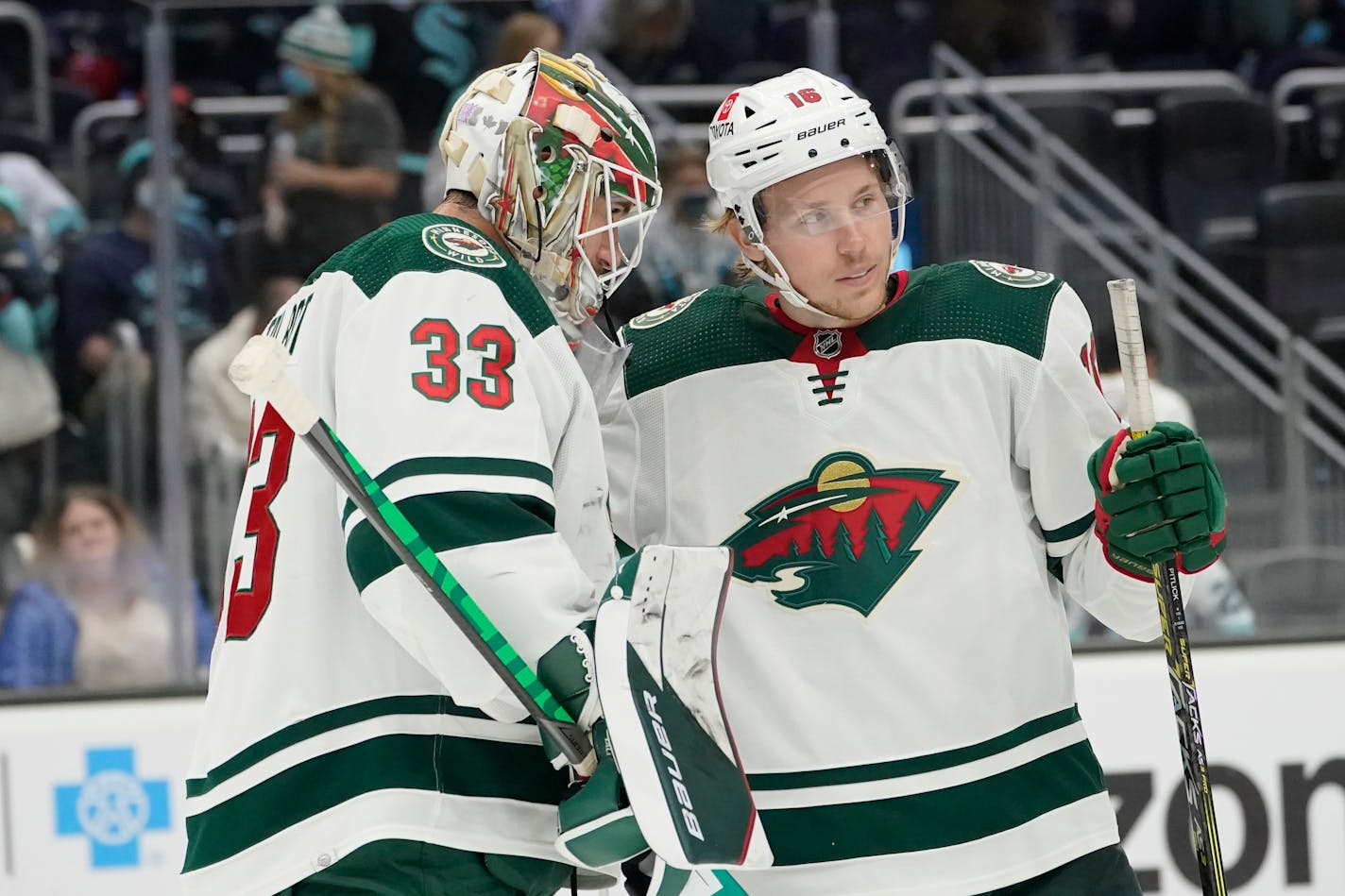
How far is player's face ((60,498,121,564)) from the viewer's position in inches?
131

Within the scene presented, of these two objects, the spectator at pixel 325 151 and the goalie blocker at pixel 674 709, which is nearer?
the goalie blocker at pixel 674 709

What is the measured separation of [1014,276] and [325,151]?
7.22ft

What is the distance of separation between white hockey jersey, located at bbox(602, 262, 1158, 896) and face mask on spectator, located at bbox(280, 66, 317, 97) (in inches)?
89.9

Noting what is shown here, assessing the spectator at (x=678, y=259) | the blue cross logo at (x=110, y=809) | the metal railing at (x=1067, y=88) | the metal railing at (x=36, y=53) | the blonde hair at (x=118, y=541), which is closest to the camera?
the blue cross logo at (x=110, y=809)

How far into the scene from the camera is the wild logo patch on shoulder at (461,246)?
5.23 ft

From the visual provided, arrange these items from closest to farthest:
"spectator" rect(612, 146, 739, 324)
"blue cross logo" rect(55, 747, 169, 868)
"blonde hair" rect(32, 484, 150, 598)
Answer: "blue cross logo" rect(55, 747, 169, 868), "blonde hair" rect(32, 484, 150, 598), "spectator" rect(612, 146, 739, 324)

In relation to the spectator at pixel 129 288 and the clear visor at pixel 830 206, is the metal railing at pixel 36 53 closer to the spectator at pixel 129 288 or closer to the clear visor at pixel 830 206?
the spectator at pixel 129 288

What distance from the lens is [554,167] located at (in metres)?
1.70

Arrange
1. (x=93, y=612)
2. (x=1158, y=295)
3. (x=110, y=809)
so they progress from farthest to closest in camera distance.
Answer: (x=1158, y=295)
(x=93, y=612)
(x=110, y=809)

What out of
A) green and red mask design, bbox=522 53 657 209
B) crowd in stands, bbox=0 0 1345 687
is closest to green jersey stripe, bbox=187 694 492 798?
green and red mask design, bbox=522 53 657 209

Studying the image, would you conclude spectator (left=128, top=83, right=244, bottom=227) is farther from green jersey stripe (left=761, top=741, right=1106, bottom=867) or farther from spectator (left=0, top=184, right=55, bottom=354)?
green jersey stripe (left=761, top=741, right=1106, bottom=867)

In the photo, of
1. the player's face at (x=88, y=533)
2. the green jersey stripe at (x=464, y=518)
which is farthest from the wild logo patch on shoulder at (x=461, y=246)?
the player's face at (x=88, y=533)

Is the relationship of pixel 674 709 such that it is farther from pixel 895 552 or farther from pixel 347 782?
pixel 895 552

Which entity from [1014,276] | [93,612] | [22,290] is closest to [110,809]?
[93,612]
